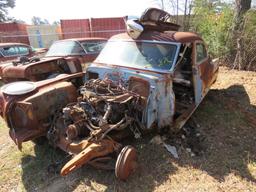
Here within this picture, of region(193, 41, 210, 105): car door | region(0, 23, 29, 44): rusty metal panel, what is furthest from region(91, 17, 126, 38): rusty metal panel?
region(193, 41, 210, 105): car door

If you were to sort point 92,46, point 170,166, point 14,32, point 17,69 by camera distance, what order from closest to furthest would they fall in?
point 170,166 → point 17,69 → point 92,46 → point 14,32

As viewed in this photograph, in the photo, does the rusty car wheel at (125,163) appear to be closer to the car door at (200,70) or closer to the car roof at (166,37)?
the car door at (200,70)

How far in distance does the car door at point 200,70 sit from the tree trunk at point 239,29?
10.4 feet

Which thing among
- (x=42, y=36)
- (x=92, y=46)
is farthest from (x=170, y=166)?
(x=42, y=36)

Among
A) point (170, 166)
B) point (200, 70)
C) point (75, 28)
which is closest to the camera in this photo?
point (170, 166)

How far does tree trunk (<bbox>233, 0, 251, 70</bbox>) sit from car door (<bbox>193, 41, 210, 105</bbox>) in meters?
3.18

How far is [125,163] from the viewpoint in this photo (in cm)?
344

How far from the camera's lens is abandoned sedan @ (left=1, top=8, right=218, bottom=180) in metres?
3.70

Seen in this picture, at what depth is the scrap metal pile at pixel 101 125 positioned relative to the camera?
3527mm

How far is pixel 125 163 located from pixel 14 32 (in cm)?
1809

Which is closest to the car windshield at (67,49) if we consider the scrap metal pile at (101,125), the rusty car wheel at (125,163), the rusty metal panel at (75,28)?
the scrap metal pile at (101,125)

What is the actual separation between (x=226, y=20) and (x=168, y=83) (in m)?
6.24

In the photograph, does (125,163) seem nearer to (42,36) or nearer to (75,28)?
(75,28)

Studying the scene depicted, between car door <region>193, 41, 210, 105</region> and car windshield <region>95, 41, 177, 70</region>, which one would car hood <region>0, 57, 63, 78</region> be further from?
car door <region>193, 41, 210, 105</region>
